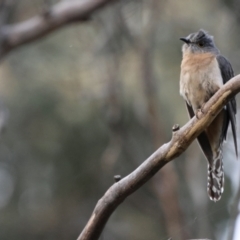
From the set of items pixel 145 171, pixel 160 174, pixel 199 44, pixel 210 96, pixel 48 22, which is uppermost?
pixel 48 22

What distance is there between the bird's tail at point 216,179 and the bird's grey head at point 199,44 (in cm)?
95

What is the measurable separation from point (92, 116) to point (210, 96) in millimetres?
4852

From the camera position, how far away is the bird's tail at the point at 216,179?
4.82m

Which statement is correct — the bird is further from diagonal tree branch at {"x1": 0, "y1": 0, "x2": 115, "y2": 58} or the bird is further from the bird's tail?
diagonal tree branch at {"x1": 0, "y1": 0, "x2": 115, "y2": 58}

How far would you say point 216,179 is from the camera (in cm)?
485

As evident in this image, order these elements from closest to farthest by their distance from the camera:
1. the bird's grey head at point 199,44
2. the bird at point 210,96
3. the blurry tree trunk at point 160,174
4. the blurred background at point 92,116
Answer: the bird at point 210,96 < the bird's grey head at point 199,44 < the blurry tree trunk at point 160,174 < the blurred background at point 92,116

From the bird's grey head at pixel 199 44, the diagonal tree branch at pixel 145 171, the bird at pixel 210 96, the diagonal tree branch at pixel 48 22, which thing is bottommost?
the diagonal tree branch at pixel 145 171

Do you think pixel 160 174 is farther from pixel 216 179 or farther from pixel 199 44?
pixel 216 179

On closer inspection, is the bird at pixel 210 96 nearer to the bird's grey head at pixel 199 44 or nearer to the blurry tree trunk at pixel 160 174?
the bird's grey head at pixel 199 44

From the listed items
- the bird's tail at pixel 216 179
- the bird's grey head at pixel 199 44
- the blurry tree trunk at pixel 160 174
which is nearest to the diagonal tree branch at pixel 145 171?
the bird's tail at pixel 216 179

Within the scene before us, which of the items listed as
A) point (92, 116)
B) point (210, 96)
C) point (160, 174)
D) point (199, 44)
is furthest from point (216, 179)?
point (92, 116)

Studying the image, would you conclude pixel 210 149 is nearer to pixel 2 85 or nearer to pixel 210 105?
pixel 210 105

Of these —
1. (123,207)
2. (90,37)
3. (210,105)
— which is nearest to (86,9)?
(90,37)

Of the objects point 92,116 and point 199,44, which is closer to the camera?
point 199,44
